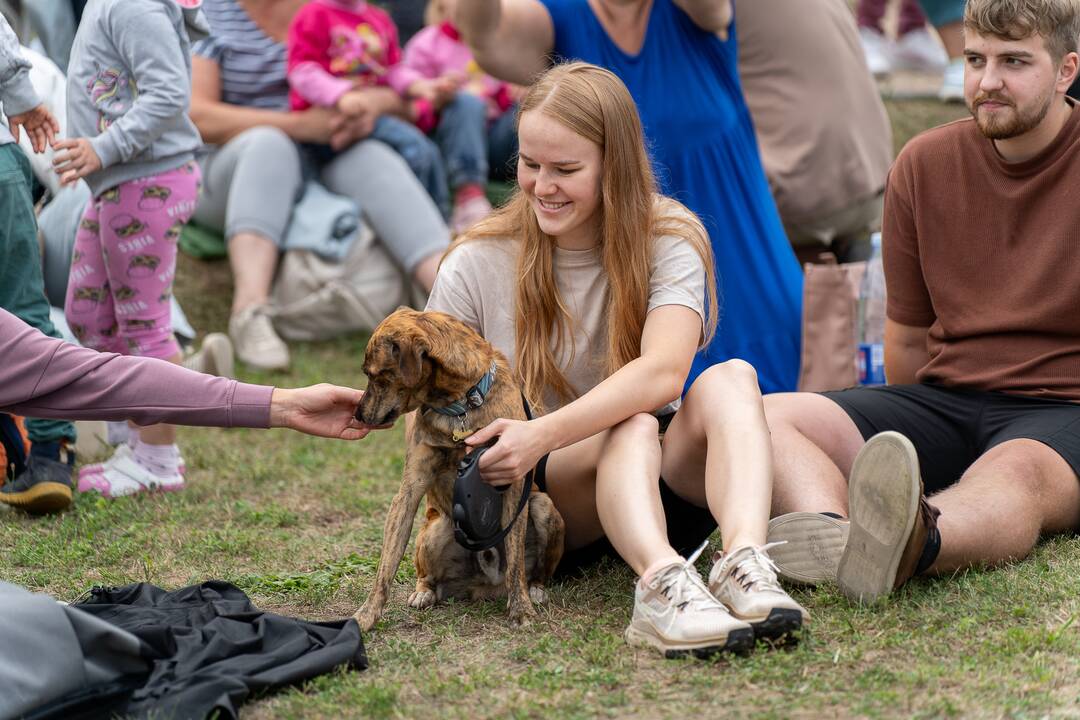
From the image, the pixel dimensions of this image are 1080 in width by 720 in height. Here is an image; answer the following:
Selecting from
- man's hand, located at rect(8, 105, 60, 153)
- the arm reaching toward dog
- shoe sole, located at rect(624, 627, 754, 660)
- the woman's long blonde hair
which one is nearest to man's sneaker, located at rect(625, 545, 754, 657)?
shoe sole, located at rect(624, 627, 754, 660)

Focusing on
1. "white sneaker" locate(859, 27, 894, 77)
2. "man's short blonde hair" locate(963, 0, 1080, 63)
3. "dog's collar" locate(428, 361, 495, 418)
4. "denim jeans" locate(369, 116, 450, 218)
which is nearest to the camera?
"dog's collar" locate(428, 361, 495, 418)

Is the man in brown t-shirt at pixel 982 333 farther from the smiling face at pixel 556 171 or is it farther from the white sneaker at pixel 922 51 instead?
the white sneaker at pixel 922 51

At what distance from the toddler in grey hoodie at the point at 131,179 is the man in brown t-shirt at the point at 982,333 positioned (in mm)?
2445

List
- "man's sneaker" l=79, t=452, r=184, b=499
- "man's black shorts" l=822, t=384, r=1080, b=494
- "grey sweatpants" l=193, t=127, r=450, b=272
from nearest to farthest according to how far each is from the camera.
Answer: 1. "man's black shorts" l=822, t=384, r=1080, b=494
2. "man's sneaker" l=79, t=452, r=184, b=499
3. "grey sweatpants" l=193, t=127, r=450, b=272

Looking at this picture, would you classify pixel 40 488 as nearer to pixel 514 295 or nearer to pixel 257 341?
pixel 514 295

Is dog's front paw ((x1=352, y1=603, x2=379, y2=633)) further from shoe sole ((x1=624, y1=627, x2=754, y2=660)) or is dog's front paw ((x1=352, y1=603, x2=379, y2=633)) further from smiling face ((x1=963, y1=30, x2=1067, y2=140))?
smiling face ((x1=963, y1=30, x2=1067, y2=140))

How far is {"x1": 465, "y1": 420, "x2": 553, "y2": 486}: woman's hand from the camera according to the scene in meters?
3.16

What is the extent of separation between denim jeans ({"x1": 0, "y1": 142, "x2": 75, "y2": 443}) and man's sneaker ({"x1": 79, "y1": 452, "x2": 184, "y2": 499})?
22.8 inches

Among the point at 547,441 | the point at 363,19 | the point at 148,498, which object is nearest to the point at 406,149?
the point at 363,19

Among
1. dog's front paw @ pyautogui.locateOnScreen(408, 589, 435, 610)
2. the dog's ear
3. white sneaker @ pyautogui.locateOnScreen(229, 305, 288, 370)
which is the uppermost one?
the dog's ear

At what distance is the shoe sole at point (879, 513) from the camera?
305cm

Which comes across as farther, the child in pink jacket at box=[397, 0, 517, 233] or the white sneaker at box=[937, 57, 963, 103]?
the white sneaker at box=[937, 57, 963, 103]

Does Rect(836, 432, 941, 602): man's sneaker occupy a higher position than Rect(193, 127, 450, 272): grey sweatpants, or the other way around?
Rect(836, 432, 941, 602): man's sneaker

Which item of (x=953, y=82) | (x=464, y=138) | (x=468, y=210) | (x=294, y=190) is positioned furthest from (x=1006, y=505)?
(x=953, y=82)
